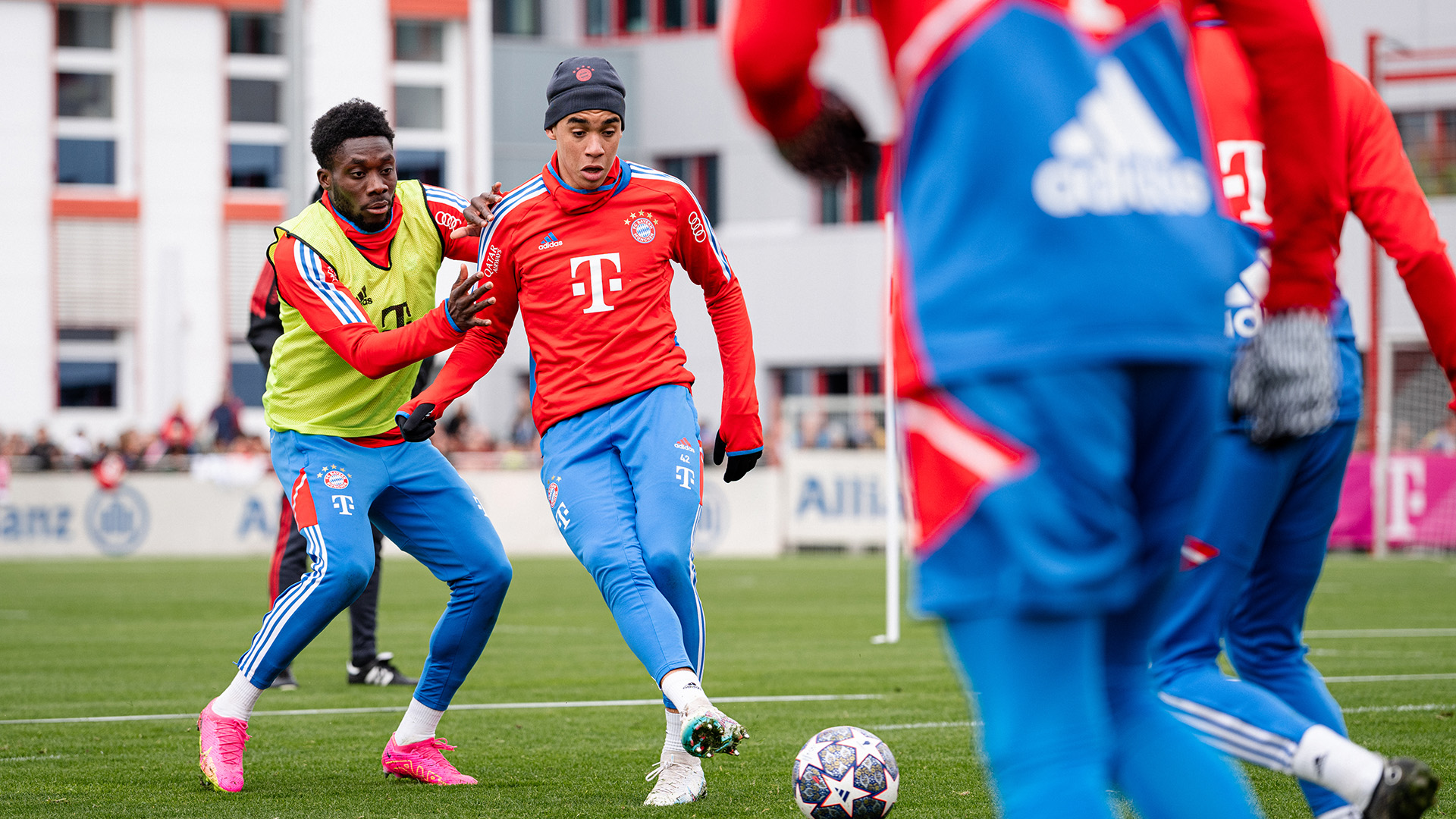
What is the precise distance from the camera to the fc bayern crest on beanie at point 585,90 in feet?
18.6

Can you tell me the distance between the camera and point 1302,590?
13.3ft

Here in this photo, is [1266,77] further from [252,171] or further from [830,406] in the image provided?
[252,171]

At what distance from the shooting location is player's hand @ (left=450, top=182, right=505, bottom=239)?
20.0 feet

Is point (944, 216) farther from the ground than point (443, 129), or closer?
closer

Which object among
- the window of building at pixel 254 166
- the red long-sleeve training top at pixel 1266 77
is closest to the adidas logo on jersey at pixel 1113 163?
the red long-sleeve training top at pixel 1266 77

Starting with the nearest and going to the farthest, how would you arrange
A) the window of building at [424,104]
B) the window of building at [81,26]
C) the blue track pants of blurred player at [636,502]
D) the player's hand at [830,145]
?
the player's hand at [830,145] → the blue track pants of blurred player at [636,502] → the window of building at [81,26] → the window of building at [424,104]

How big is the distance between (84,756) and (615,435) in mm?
2719

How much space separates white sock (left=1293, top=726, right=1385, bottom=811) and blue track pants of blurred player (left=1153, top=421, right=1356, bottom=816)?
0.10ft

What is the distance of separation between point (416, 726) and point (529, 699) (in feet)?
8.82

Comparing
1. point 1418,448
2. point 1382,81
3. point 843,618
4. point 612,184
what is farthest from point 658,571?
point 1382,81

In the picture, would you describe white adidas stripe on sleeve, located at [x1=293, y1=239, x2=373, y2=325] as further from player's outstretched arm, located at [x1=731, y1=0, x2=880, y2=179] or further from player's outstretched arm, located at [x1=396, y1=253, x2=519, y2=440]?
player's outstretched arm, located at [x1=731, y1=0, x2=880, y2=179]

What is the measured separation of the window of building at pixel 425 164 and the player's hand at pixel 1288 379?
3897 centimetres

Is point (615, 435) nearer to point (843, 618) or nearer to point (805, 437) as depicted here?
point (843, 618)

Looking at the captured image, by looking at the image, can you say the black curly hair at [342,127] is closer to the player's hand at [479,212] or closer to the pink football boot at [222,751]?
the player's hand at [479,212]
